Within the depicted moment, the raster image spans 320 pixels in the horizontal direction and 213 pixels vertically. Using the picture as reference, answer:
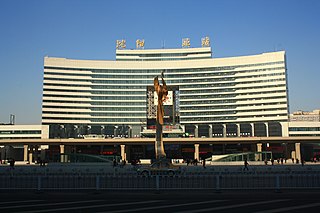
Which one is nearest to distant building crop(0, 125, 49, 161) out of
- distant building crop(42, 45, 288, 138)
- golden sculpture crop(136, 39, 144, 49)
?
distant building crop(42, 45, 288, 138)

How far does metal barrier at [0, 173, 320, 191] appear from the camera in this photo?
68.9 ft

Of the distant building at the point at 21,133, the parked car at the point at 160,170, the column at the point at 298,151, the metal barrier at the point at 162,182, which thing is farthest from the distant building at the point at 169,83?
the metal barrier at the point at 162,182

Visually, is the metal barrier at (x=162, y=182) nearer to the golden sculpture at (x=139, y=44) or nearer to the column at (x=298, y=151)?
the column at (x=298, y=151)

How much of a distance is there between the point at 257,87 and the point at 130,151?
54.9m

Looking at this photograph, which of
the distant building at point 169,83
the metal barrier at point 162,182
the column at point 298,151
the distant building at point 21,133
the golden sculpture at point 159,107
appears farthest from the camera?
the distant building at point 169,83

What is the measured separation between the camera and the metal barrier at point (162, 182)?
21000 mm

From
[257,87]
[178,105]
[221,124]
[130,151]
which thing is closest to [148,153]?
[130,151]

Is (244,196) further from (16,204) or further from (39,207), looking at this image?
(16,204)

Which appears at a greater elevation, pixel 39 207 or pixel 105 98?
pixel 105 98

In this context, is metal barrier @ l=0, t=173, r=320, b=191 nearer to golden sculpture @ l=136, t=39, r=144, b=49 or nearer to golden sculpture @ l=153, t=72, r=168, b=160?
golden sculpture @ l=153, t=72, r=168, b=160

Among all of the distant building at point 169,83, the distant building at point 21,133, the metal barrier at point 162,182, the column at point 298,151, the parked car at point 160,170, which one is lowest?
the column at point 298,151

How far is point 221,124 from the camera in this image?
124562 millimetres

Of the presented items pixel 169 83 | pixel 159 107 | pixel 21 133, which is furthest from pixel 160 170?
pixel 21 133

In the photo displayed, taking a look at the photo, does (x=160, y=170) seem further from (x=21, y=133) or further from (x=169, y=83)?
(x=21, y=133)
